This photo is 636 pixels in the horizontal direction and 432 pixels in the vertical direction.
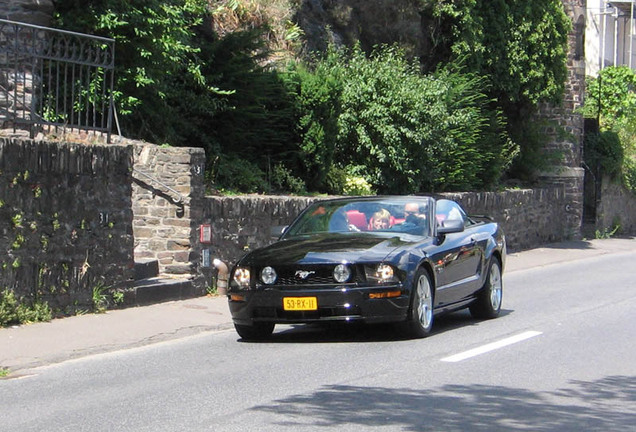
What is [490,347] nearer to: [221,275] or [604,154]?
[221,275]

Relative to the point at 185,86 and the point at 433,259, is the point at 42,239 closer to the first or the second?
the point at 433,259

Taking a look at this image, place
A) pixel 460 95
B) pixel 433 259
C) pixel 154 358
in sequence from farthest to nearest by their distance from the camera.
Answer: pixel 460 95 → pixel 433 259 → pixel 154 358

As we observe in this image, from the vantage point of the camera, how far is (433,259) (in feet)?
38.4

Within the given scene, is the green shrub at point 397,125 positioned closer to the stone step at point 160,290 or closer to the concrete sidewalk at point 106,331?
the stone step at point 160,290

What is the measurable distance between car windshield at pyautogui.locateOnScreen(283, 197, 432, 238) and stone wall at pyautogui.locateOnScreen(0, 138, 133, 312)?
2.61 metres

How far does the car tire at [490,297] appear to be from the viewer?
13.4m

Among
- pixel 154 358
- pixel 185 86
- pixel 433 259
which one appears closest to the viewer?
pixel 154 358

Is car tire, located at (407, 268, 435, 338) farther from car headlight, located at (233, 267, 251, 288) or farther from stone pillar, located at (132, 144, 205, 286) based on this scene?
stone pillar, located at (132, 144, 205, 286)

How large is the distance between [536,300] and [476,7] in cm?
1388

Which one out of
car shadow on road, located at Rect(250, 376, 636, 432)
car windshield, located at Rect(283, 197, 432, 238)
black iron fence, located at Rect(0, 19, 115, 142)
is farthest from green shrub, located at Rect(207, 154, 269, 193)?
car shadow on road, located at Rect(250, 376, 636, 432)

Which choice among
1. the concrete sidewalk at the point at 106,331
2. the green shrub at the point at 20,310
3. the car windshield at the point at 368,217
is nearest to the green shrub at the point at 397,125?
the concrete sidewalk at the point at 106,331

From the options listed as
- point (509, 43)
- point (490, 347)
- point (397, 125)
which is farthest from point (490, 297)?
point (509, 43)

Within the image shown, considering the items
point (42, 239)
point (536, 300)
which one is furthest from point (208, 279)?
point (536, 300)

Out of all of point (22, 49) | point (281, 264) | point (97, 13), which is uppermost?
point (97, 13)
